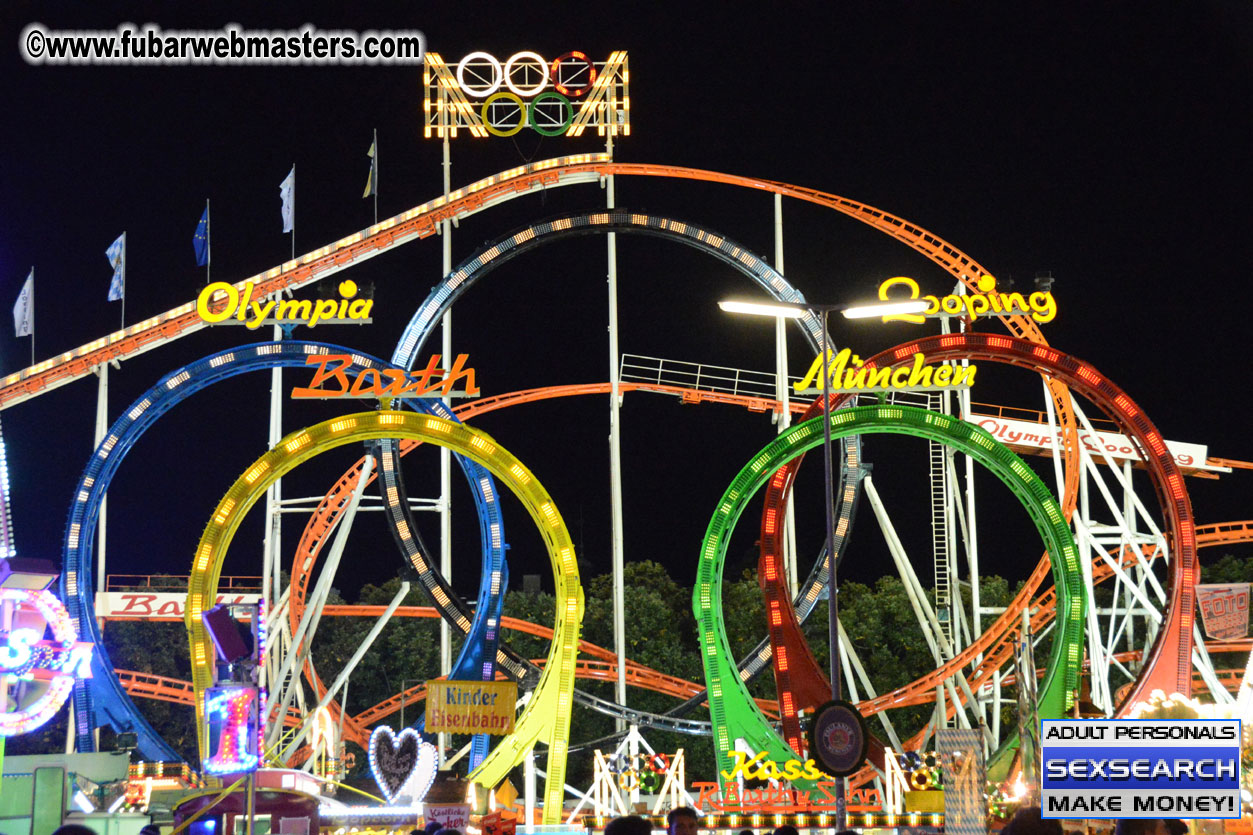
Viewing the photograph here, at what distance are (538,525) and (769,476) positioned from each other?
363 centimetres

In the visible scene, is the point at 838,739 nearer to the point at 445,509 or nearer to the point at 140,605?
the point at 445,509

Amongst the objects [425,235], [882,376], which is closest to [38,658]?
[882,376]

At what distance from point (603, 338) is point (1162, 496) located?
106ft

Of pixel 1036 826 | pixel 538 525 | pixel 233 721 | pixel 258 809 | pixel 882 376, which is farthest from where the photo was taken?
pixel 882 376

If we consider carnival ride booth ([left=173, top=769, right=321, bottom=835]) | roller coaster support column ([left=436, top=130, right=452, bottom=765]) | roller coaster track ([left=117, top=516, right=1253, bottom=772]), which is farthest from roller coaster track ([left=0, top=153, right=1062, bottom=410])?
carnival ride booth ([left=173, top=769, right=321, bottom=835])

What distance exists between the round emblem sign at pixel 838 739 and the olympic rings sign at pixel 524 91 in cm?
1418

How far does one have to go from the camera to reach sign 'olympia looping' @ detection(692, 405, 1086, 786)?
1948 cm

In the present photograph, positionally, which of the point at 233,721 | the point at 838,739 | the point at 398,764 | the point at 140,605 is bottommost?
the point at 398,764

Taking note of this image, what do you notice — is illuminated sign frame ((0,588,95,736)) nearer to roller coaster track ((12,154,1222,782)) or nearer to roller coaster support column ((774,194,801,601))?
roller coaster track ((12,154,1222,782))

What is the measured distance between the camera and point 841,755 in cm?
1509

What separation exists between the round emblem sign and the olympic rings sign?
46.5ft

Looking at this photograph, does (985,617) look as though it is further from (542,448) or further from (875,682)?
(542,448)

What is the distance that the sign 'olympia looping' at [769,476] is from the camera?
63.9 feet

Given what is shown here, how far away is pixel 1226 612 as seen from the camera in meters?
24.7
